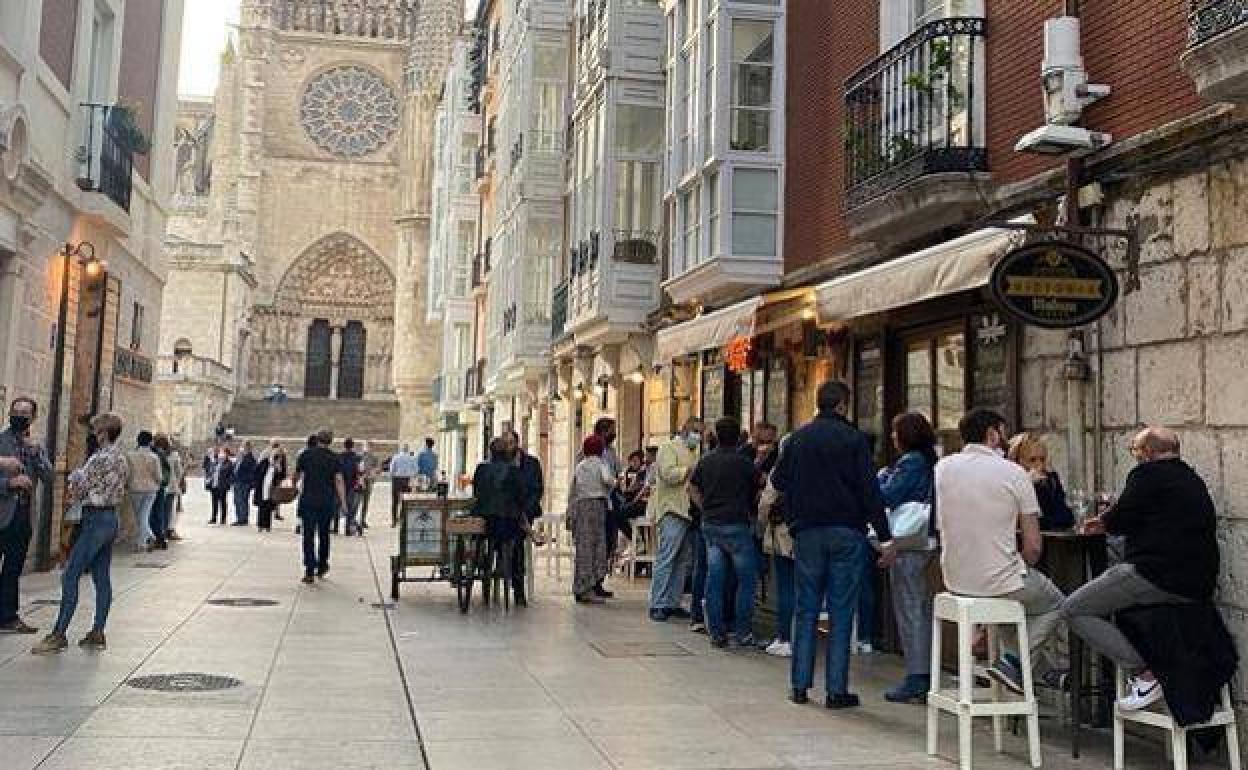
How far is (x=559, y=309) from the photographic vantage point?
23.6 m

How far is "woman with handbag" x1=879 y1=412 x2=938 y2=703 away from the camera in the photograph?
771 cm

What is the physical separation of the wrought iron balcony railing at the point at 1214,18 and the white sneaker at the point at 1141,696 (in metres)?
3.23

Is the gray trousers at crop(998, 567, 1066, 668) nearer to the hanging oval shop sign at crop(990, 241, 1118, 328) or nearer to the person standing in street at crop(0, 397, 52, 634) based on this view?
the hanging oval shop sign at crop(990, 241, 1118, 328)

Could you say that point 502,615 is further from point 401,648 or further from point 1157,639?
point 1157,639

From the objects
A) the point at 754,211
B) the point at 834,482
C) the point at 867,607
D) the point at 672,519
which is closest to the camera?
the point at 834,482

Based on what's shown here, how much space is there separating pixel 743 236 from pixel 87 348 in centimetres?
915

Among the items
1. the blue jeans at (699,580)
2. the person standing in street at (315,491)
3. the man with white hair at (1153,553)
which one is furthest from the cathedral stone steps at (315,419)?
the man with white hair at (1153,553)

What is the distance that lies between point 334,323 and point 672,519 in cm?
5778

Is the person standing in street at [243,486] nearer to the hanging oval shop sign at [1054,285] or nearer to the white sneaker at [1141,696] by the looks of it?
the hanging oval shop sign at [1054,285]

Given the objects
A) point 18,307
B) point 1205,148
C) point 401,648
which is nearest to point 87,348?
point 18,307

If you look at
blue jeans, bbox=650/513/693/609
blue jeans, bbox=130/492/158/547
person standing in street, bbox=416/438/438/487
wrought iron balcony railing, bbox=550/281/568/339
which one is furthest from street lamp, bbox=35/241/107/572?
person standing in street, bbox=416/438/438/487

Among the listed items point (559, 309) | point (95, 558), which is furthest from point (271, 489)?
point (95, 558)

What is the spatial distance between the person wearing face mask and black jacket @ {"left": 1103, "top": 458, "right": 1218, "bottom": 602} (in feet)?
17.7

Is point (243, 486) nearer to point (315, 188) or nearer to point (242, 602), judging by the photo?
point (242, 602)
